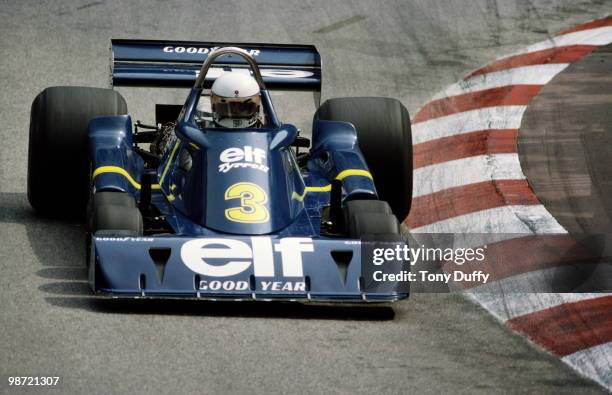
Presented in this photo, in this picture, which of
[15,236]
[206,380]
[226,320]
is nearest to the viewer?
[206,380]

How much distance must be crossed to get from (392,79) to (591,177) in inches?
135

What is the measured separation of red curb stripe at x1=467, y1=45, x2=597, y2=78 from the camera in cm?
1797

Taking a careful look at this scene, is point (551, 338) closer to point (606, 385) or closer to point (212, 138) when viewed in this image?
point (606, 385)

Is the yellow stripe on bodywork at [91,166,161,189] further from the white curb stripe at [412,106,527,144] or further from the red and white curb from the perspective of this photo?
the white curb stripe at [412,106,527,144]

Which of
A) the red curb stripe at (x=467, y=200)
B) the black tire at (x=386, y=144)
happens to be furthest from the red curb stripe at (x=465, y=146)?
the black tire at (x=386, y=144)

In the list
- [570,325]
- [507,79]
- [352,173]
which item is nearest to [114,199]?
[352,173]

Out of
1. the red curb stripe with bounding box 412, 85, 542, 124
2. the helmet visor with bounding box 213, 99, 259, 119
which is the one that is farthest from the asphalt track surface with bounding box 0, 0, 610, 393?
the red curb stripe with bounding box 412, 85, 542, 124

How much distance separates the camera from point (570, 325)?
11.1 m

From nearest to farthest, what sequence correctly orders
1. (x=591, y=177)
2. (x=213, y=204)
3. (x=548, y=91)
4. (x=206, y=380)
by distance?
(x=206, y=380), (x=213, y=204), (x=591, y=177), (x=548, y=91)

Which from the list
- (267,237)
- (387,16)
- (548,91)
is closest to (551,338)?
(267,237)

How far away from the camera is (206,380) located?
31.3ft

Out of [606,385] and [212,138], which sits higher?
[212,138]

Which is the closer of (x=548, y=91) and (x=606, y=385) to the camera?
(x=606, y=385)

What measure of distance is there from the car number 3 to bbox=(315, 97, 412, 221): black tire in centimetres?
199
